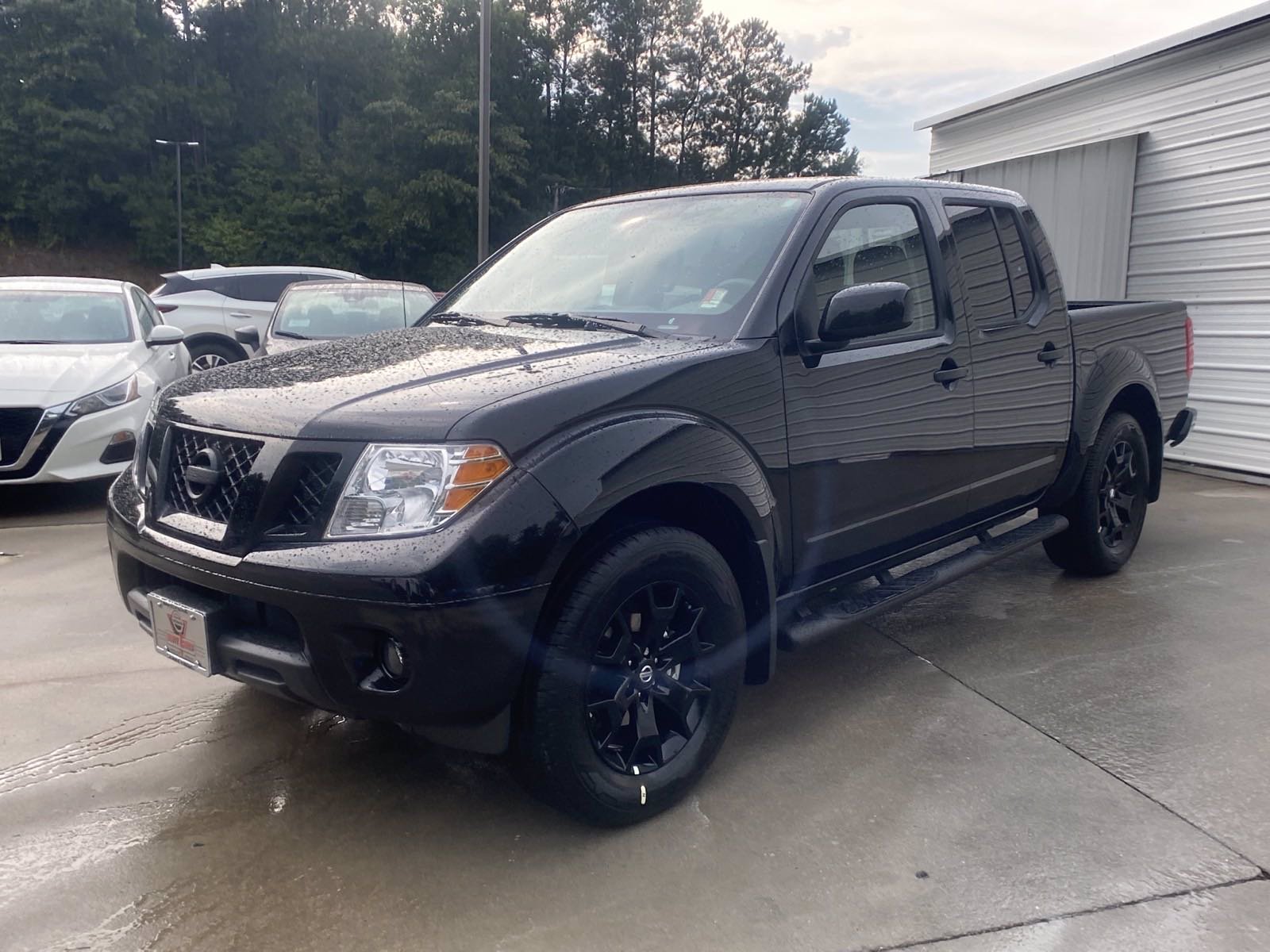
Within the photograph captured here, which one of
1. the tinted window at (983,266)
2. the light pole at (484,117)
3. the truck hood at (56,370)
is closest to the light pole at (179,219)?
the light pole at (484,117)

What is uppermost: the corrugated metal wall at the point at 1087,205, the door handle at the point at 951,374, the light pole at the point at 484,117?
the light pole at the point at 484,117

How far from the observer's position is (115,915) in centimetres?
243

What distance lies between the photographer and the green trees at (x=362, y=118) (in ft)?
154

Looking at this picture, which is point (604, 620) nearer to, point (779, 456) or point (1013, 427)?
point (779, 456)

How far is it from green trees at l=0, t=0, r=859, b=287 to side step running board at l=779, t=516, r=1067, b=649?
42.1 m

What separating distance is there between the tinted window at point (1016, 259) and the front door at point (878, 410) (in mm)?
581

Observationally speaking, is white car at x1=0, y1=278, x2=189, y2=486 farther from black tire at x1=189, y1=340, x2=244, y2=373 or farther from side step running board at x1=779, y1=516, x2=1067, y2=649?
black tire at x1=189, y1=340, x2=244, y2=373

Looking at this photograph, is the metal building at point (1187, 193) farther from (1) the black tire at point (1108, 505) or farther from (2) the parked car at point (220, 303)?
A: (2) the parked car at point (220, 303)

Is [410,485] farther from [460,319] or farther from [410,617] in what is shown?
[460,319]

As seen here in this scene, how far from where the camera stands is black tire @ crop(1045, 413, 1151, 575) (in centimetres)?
485

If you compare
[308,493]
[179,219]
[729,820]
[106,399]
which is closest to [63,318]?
[106,399]

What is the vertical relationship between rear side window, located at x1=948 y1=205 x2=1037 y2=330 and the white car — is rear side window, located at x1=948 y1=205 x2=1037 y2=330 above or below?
above

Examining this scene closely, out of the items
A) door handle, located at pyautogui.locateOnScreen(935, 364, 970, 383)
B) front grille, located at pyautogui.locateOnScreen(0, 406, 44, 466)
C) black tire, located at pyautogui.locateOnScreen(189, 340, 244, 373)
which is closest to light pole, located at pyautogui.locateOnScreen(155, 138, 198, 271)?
black tire, located at pyautogui.locateOnScreen(189, 340, 244, 373)

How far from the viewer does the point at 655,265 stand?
3.54m
